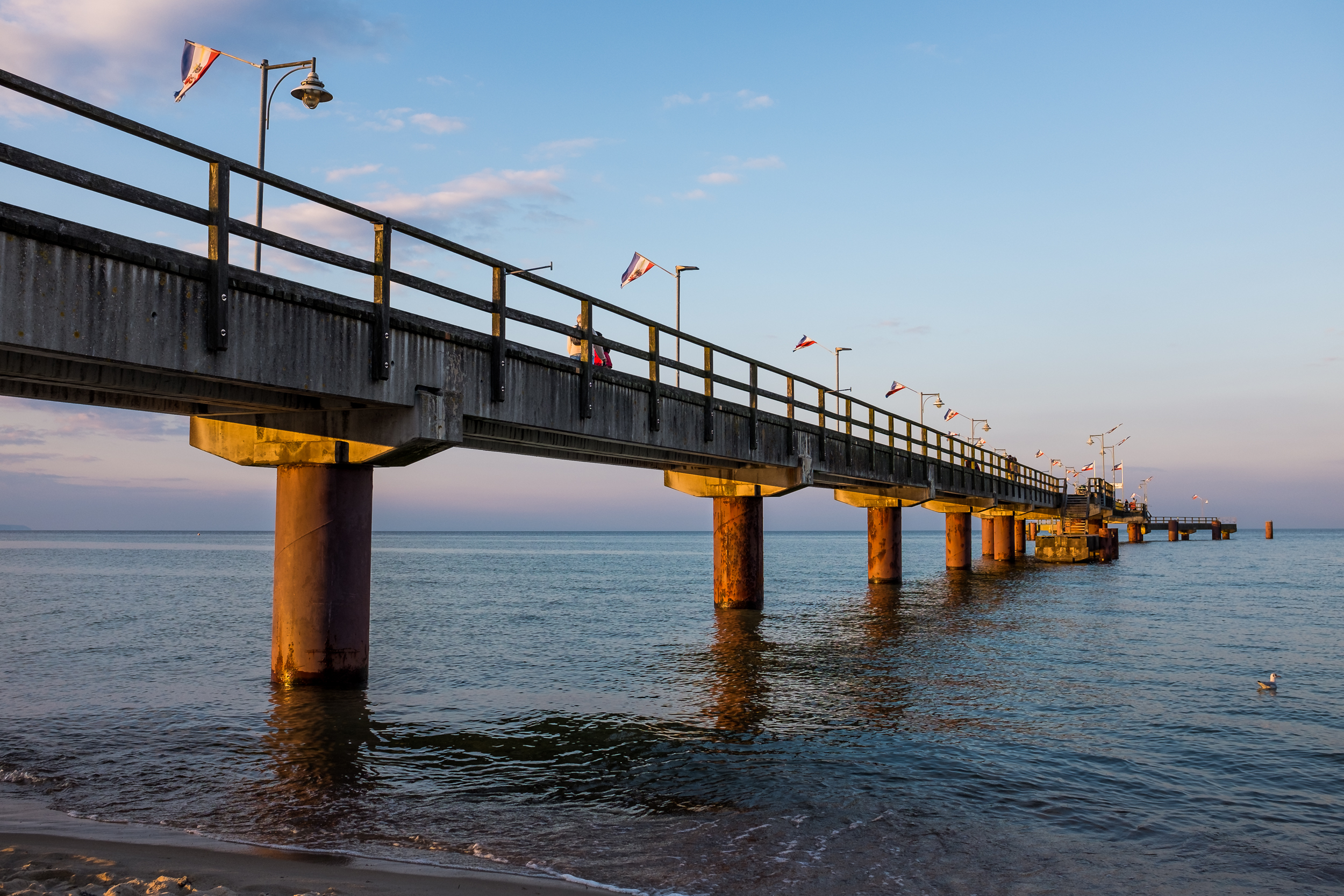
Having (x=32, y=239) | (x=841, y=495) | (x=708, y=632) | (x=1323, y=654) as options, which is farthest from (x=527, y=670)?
(x=841, y=495)

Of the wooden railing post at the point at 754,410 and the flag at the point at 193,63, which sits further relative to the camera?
the wooden railing post at the point at 754,410

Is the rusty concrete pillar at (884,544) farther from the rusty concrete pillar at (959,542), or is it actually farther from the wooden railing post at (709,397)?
the wooden railing post at (709,397)

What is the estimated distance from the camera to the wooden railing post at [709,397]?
71.4 ft

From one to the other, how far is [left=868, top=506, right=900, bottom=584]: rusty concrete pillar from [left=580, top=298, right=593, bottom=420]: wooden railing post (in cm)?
2954

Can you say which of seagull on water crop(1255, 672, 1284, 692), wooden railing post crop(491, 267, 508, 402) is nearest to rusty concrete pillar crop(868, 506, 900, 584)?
seagull on water crop(1255, 672, 1284, 692)

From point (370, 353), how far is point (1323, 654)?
2375cm

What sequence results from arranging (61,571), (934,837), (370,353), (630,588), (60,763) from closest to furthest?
1. (934,837)
2. (60,763)
3. (370,353)
4. (630,588)
5. (61,571)

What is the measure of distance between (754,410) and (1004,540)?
54.0 metres

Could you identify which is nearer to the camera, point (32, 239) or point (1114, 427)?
point (32, 239)

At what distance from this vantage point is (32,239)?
27.6 ft

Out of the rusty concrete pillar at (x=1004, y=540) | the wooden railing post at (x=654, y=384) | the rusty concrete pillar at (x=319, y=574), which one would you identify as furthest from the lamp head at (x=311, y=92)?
the rusty concrete pillar at (x=1004, y=540)

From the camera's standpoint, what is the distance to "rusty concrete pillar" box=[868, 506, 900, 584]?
1743 inches

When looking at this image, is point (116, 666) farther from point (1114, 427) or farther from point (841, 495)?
point (1114, 427)

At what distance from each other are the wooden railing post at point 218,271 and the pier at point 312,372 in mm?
21
